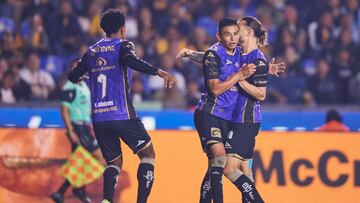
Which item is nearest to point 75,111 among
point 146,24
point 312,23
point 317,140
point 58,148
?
point 58,148

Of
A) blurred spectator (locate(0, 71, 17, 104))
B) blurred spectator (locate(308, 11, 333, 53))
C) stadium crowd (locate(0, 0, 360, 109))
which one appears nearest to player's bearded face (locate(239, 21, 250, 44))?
stadium crowd (locate(0, 0, 360, 109))

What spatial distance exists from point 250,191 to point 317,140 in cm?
301

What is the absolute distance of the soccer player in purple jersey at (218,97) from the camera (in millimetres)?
11531

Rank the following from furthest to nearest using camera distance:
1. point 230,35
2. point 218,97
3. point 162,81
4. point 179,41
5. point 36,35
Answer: point 179,41 → point 36,35 → point 162,81 → point 218,97 → point 230,35

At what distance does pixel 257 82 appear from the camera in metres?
11.8

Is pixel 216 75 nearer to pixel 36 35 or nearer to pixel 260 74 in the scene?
pixel 260 74

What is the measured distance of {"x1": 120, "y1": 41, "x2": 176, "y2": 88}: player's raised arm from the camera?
10.9 metres

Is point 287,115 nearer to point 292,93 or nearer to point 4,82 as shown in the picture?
point 292,93

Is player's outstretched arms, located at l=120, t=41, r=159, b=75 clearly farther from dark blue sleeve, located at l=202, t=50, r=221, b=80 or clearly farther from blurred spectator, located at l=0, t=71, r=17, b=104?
blurred spectator, located at l=0, t=71, r=17, b=104

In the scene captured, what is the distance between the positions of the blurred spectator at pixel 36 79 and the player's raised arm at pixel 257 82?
8.13 meters

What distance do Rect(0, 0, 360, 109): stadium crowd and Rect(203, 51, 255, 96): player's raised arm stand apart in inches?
282

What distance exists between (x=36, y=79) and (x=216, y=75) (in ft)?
27.7

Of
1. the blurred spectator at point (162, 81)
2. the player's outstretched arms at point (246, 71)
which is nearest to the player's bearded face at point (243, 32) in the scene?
the player's outstretched arms at point (246, 71)

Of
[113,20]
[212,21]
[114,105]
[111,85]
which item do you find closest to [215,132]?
[114,105]
